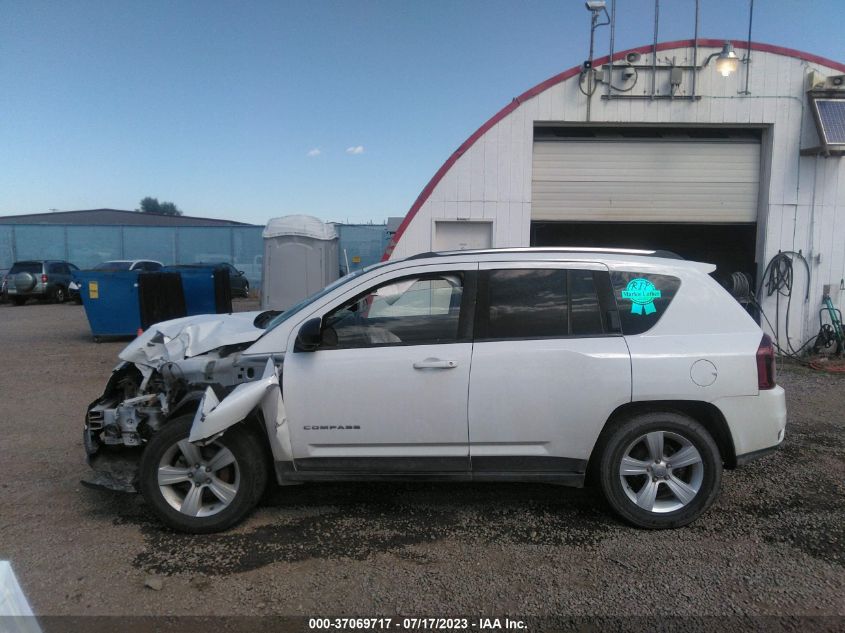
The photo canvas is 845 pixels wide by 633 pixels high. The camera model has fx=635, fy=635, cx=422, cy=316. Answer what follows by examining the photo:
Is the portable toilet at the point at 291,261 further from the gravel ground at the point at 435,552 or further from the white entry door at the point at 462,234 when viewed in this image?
the gravel ground at the point at 435,552

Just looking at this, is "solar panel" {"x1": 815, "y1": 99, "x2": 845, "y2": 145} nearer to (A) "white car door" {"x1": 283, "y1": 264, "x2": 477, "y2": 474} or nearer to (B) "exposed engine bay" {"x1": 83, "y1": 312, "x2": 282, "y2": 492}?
(A) "white car door" {"x1": 283, "y1": 264, "x2": 477, "y2": 474}

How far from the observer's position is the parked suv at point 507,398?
12.8ft

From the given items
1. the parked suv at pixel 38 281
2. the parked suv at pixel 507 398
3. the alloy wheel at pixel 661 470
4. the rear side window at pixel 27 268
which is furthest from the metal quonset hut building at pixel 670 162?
the rear side window at pixel 27 268

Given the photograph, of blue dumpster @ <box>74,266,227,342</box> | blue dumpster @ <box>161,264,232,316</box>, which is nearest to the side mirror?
blue dumpster @ <box>74,266,227,342</box>

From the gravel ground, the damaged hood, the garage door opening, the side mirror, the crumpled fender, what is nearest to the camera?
the gravel ground

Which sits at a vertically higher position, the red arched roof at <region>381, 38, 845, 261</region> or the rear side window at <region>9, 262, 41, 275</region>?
the red arched roof at <region>381, 38, 845, 261</region>

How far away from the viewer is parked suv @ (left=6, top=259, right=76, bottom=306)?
22.8 metres

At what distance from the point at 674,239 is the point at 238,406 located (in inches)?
558

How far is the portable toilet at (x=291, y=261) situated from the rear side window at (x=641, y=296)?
9.04 meters

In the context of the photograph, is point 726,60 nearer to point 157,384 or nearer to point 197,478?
point 157,384

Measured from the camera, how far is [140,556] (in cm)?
372

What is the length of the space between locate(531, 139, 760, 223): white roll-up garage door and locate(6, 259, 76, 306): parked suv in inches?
796

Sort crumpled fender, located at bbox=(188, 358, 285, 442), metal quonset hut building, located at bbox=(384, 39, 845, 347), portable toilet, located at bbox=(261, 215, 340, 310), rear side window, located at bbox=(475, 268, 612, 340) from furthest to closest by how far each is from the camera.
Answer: portable toilet, located at bbox=(261, 215, 340, 310), metal quonset hut building, located at bbox=(384, 39, 845, 347), rear side window, located at bbox=(475, 268, 612, 340), crumpled fender, located at bbox=(188, 358, 285, 442)

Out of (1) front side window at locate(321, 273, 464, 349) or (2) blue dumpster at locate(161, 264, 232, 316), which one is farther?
(2) blue dumpster at locate(161, 264, 232, 316)
